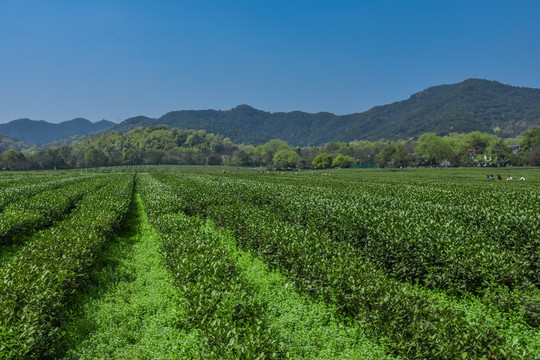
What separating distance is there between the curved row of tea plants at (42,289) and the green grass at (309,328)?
430cm

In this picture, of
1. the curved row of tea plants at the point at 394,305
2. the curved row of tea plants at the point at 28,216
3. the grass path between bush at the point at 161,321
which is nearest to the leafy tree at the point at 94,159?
the curved row of tea plants at the point at 28,216

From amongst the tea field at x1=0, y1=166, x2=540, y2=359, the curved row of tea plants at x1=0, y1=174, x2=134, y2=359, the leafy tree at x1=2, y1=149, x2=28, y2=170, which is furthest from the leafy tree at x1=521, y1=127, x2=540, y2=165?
the leafy tree at x1=2, y1=149, x2=28, y2=170

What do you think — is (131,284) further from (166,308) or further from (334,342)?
(334,342)

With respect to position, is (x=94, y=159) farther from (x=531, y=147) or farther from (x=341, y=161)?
(x=531, y=147)

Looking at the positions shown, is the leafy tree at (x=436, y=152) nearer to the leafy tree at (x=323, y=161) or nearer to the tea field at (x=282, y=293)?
the leafy tree at (x=323, y=161)

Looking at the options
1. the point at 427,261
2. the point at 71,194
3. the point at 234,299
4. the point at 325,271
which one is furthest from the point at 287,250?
the point at 71,194

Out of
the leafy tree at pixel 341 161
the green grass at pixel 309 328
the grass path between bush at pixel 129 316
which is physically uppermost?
the leafy tree at pixel 341 161

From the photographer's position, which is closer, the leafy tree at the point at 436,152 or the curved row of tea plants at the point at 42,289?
the curved row of tea plants at the point at 42,289

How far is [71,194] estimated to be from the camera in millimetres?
19875

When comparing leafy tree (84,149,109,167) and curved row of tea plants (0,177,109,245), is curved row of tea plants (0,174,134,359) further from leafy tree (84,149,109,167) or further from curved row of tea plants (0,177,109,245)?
leafy tree (84,149,109,167)

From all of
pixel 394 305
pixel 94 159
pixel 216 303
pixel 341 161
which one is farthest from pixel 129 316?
pixel 94 159

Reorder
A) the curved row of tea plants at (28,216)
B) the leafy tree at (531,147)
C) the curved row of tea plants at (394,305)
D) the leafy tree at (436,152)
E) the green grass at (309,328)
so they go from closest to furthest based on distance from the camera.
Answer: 1. the curved row of tea plants at (394,305)
2. the green grass at (309,328)
3. the curved row of tea plants at (28,216)
4. the leafy tree at (531,147)
5. the leafy tree at (436,152)

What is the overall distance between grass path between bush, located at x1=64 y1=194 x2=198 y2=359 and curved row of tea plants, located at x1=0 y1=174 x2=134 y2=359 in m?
0.56

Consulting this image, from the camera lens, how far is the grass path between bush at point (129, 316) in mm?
5539
